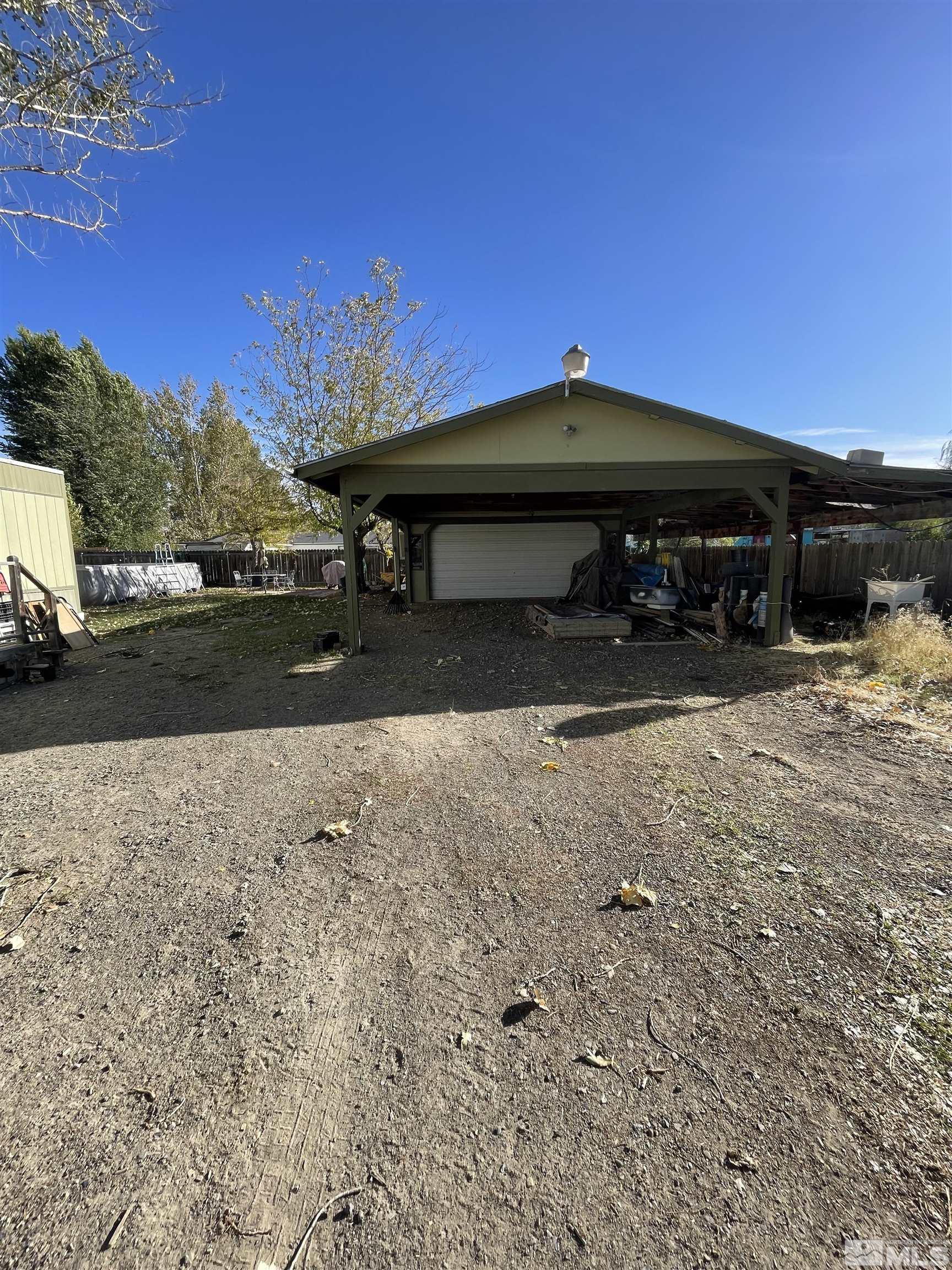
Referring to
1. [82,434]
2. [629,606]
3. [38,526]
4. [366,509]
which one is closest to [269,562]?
[82,434]

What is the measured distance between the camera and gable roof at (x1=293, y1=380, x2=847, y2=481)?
703cm

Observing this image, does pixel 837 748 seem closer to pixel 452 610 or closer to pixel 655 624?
pixel 655 624

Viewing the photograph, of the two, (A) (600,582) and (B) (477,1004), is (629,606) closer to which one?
(A) (600,582)

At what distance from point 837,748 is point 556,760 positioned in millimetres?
2296

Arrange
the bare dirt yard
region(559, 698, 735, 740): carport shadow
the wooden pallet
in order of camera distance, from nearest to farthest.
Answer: the bare dirt yard
region(559, 698, 735, 740): carport shadow
the wooden pallet

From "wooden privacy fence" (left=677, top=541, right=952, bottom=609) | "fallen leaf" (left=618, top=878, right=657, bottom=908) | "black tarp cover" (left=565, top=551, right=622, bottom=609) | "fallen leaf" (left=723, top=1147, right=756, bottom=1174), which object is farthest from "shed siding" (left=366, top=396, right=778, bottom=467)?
"fallen leaf" (left=723, top=1147, right=756, bottom=1174)

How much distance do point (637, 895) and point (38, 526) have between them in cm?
1050

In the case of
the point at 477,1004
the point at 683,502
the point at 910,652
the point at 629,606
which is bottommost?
the point at 477,1004

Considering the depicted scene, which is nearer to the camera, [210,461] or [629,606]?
[629,606]

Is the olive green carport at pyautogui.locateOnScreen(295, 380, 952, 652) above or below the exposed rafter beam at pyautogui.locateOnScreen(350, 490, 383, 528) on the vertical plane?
above

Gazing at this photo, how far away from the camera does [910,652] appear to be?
649cm

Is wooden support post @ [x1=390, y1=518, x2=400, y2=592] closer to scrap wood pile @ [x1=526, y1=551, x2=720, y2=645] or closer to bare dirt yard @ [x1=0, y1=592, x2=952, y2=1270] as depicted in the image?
scrap wood pile @ [x1=526, y1=551, x2=720, y2=645]

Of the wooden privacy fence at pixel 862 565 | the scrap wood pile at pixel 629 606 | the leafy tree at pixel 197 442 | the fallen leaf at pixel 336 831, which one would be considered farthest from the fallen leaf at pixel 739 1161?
the leafy tree at pixel 197 442

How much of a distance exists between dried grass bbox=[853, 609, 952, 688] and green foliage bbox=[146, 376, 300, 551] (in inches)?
1130
